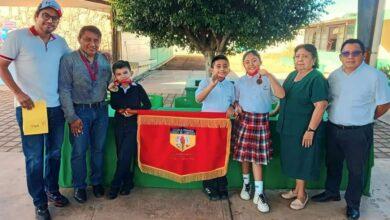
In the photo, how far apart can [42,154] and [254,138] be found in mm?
1993

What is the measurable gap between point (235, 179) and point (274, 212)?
2.01 feet

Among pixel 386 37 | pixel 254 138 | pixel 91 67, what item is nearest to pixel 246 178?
pixel 254 138

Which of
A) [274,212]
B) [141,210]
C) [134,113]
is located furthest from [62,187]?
[274,212]

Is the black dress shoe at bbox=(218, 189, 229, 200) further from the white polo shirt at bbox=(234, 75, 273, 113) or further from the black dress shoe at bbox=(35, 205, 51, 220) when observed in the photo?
the black dress shoe at bbox=(35, 205, 51, 220)

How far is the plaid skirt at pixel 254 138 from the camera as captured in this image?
3.34 metres

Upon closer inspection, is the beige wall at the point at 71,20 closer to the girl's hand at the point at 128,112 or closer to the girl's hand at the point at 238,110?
the girl's hand at the point at 128,112

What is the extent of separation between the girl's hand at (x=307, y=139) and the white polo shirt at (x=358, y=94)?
297mm

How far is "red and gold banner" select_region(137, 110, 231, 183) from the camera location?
3430mm

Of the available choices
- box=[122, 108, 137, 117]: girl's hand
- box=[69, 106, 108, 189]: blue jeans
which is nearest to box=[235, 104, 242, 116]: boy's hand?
box=[122, 108, 137, 117]: girl's hand

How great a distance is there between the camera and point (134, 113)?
135 inches

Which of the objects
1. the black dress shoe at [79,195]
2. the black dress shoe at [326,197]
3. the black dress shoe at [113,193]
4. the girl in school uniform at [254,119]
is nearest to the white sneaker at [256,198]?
the girl in school uniform at [254,119]

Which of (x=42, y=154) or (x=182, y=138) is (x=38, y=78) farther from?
(x=182, y=138)

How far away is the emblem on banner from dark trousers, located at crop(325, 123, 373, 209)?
4.46 feet

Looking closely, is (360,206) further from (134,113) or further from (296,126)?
(134,113)
